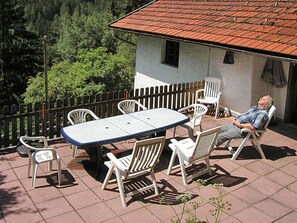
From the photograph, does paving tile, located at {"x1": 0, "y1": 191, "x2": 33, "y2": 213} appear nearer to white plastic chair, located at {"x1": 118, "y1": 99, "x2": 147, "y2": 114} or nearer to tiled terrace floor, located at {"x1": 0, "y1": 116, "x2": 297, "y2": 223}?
tiled terrace floor, located at {"x1": 0, "y1": 116, "x2": 297, "y2": 223}

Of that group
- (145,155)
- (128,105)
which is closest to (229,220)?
(145,155)

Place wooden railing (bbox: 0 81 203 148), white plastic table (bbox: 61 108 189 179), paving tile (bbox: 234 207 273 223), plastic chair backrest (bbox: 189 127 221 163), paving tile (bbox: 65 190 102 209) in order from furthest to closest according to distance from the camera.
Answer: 1. wooden railing (bbox: 0 81 203 148)
2. white plastic table (bbox: 61 108 189 179)
3. plastic chair backrest (bbox: 189 127 221 163)
4. paving tile (bbox: 65 190 102 209)
5. paving tile (bbox: 234 207 273 223)

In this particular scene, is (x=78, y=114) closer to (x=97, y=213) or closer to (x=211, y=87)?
(x=97, y=213)

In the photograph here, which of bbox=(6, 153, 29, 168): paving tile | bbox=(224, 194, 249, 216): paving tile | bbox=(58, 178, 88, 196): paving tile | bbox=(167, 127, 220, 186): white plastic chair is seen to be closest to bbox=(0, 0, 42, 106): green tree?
bbox=(6, 153, 29, 168): paving tile

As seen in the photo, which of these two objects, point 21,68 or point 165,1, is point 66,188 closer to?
point 165,1

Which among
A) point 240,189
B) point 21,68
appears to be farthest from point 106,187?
point 21,68

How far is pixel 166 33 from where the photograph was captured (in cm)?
1130

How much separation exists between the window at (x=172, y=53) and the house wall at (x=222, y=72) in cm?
18

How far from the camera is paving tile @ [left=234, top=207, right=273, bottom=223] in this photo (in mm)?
5105

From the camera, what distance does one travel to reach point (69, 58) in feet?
101

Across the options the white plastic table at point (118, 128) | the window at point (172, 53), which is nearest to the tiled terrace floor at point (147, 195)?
the white plastic table at point (118, 128)

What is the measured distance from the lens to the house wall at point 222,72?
31.5 ft

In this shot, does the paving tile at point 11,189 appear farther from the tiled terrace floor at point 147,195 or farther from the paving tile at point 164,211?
the paving tile at point 164,211

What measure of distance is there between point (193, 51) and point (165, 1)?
439 centimetres
